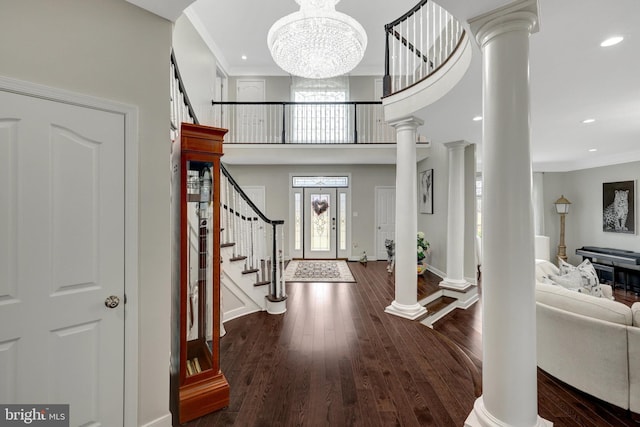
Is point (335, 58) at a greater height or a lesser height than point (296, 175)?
greater

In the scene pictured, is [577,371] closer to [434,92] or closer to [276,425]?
[276,425]

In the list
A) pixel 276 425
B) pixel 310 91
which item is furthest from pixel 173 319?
pixel 310 91

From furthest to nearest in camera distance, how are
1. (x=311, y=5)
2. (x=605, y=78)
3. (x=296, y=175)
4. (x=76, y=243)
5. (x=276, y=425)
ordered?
(x=296, y=175)
(x=311, y=5)
(x=605, y=78)
(x=276, y=425)
(x=76, y=243)

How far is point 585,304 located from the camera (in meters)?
2.27

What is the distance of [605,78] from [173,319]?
418 centimetres

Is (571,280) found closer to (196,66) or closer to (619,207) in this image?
(619,207)

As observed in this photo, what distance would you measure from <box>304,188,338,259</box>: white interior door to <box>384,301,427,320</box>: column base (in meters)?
3.84

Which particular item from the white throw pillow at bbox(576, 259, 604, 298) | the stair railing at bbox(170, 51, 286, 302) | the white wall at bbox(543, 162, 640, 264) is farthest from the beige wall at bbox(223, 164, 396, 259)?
the white throw pillow at bbox(576, 259, 604, 298)

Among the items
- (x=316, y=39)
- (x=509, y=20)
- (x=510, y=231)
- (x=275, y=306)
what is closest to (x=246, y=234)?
(x=275, y=306)

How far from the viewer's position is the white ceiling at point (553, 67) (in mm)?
1732

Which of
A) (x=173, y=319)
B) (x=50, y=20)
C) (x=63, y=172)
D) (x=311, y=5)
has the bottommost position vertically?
(x=173, y=319)

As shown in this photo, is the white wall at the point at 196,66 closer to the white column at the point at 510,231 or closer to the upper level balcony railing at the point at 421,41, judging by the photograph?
the upper level balcony railing at the point at 421,41

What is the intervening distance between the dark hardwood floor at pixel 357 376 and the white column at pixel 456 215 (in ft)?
4.35

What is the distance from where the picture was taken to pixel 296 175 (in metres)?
7.50
